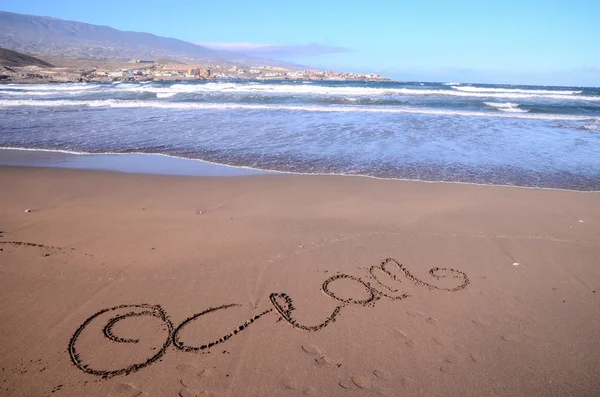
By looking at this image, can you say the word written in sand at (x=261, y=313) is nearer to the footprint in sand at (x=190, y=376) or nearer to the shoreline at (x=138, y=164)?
the footprint in sand at (x=190, y=376)

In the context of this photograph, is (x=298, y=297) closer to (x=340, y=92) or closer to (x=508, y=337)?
(x=508, y=337)

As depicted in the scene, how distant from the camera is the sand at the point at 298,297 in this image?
99.3 inches

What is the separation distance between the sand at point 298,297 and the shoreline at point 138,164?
5.34 ft

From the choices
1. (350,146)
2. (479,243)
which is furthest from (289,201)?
(350,146)

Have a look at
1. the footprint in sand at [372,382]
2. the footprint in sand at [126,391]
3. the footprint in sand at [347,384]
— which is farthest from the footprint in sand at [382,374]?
the footprint in sand at [126,391]

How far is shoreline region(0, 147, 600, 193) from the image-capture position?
24.6ft

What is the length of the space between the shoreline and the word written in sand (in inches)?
144

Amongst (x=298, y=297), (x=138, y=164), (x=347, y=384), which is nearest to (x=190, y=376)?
(x=347, y=384)

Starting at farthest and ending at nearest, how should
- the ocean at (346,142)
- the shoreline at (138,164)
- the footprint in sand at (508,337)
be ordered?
the ocean at (346,142) < the shoreline at (138,164) < the footprint in sand at (508,337)

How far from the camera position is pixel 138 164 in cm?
820

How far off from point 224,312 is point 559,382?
2.67m

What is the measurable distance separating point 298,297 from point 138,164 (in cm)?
639

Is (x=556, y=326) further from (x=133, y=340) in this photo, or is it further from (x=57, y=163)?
(x=57, y=163)

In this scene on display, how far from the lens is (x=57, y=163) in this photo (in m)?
8.25
